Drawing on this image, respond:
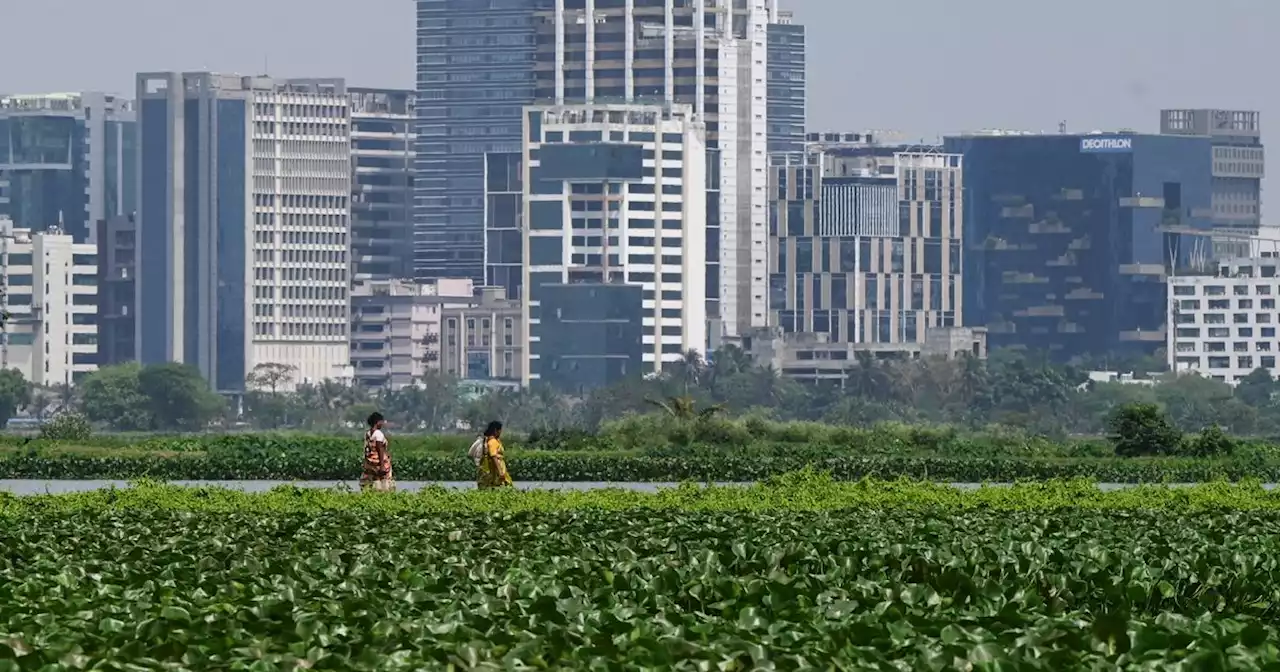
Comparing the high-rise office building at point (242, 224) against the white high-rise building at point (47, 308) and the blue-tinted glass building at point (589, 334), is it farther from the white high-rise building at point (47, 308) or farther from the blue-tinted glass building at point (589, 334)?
the blue-tinted glass building at point (589, 334)

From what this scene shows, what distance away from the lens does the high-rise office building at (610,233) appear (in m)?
188

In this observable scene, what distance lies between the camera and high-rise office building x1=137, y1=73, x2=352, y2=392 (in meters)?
194

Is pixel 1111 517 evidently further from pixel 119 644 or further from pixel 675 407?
pixel 675 407

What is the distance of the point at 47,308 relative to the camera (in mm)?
192125

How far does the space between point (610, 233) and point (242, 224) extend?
88.8 ft

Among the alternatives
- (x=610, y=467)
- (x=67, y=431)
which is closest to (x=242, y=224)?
(x=67, y=431)

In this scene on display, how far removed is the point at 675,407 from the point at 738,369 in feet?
351

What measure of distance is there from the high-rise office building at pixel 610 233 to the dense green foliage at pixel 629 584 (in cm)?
16236

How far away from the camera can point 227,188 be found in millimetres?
195750

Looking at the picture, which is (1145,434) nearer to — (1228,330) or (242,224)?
(1228,330)

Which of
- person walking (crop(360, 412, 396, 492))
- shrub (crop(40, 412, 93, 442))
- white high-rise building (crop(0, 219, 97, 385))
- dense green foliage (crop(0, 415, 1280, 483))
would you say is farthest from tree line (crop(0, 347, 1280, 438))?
person walking (crop(360, 412, 396, 492))

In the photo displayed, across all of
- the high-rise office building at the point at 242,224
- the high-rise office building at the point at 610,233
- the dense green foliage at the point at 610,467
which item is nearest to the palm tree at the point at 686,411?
the dense green foliage at the point at 610,467

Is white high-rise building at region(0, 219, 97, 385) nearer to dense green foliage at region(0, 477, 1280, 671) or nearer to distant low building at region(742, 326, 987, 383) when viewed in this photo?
distant low building at region(742, 326, 987, 383)

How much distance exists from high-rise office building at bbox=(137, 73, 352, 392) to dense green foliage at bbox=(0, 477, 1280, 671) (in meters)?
170
